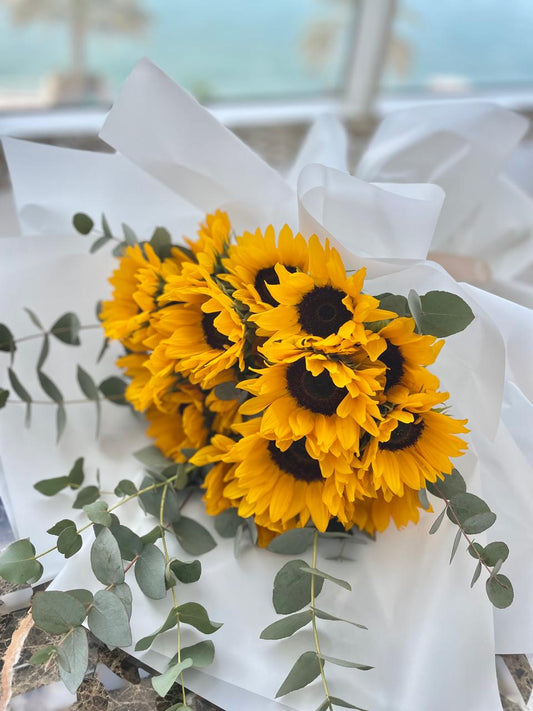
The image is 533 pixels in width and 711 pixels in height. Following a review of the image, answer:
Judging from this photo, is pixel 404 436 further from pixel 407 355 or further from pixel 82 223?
pixel 82 223

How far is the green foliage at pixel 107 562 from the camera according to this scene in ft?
1.20

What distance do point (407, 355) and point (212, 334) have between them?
4.4 inches

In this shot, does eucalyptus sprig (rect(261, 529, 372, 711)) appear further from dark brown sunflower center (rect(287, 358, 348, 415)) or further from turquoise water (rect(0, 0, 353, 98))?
turquoise water (rect(0, 0, 353, 98))

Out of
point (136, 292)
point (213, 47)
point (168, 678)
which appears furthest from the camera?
point (213, 47)

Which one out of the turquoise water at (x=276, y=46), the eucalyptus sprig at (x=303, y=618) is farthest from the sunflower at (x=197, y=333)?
the turquoise water at (x=276, y=46)

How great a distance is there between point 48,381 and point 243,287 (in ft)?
0.59

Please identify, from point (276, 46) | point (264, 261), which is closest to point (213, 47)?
point (276, 46)

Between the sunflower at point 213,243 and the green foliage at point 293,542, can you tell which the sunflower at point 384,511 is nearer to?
the green foliage at point 293,542

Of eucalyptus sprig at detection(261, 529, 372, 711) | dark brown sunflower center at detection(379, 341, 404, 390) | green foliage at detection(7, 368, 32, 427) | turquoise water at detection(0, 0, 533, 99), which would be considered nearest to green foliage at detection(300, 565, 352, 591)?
eucalyptus sprig at detection(261, 529, 372, 711)

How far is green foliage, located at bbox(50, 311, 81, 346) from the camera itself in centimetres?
52

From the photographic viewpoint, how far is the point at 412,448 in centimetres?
38

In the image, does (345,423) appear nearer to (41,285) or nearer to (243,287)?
(243,287)

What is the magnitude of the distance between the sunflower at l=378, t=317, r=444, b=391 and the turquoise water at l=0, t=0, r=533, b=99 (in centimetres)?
71

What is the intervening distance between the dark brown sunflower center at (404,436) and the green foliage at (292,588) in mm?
78
